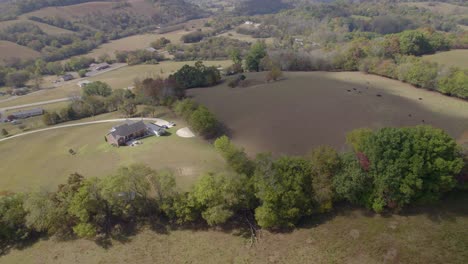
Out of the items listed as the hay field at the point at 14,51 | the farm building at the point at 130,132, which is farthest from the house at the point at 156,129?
the hay field at the point at 14,51

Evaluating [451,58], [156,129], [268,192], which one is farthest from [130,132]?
[451,58]

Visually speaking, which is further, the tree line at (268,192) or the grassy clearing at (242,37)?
the grassy clearing at (242,37)

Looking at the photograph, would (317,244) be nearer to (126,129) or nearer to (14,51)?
(126,129)

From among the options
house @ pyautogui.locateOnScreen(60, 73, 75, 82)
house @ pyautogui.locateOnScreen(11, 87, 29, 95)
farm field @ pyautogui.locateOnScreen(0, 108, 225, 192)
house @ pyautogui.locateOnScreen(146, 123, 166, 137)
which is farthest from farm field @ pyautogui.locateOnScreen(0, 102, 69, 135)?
house @ pyautogui.locateOnScreen(60, 73, 75, 82)

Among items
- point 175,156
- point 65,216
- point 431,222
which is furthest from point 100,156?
point 431,222

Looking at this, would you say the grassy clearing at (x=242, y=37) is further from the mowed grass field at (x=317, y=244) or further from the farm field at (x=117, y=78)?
the mowed grass field at (x=317, y=244)

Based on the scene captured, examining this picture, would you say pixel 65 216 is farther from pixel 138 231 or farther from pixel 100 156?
pixel 100 156
